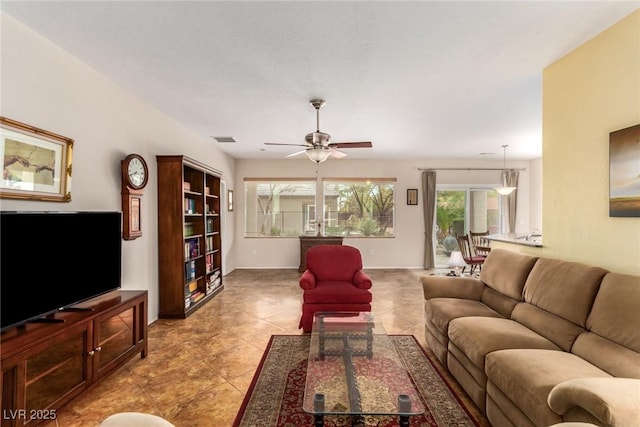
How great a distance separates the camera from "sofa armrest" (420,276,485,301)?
3.10 m

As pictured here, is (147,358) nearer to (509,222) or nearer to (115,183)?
(115,183)

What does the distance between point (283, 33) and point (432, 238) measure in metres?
6.12

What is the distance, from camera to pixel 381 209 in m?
7.42

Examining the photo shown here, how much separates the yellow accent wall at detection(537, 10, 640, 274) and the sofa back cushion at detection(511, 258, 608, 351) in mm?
290

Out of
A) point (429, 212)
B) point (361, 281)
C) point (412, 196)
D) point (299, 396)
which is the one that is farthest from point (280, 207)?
point (299, 396)

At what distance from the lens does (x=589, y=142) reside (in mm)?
2369

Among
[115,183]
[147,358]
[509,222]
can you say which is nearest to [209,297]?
[147,358]

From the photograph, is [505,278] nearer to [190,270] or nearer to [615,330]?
[615,330]

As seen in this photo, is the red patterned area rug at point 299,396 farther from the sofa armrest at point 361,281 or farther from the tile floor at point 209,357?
the sofa armrest at point 361,281

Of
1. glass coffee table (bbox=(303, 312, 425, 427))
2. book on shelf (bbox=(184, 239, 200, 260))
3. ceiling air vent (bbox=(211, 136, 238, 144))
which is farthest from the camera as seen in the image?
ceiling air vent (bbox=(211, 136, 238, 144))

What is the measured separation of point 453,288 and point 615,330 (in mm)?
1400

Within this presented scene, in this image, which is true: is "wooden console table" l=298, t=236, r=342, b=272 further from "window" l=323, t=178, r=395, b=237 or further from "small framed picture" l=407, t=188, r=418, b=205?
"small framed picture" l=407, t=188, r=418, b=205

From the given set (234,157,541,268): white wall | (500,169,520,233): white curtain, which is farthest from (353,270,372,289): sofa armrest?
(500,169,520,233): white curtain

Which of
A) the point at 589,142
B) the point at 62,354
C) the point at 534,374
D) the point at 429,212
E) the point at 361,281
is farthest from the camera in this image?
the point at 429,212
